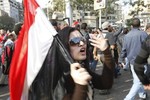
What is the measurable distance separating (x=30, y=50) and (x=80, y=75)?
474mm

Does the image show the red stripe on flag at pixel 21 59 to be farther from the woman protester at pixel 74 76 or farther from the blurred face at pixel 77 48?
the blurred face at pixel 77 48

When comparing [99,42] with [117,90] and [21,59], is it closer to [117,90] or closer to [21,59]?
[21,59]

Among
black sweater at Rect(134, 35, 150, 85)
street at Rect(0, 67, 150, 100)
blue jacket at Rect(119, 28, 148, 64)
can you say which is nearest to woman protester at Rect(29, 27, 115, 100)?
black sweater at Rect(134, 35, 150, 85)

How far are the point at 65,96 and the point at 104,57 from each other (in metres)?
0.60

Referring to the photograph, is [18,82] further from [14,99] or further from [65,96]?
[65,96]

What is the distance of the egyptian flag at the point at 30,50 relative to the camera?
8.02 feet

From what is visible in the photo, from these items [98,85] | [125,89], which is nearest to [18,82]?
[98,85]

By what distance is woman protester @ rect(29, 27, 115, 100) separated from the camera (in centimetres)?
228

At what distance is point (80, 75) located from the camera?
87.9 inches

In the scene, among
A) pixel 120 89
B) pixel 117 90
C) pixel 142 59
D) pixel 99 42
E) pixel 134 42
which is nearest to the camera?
pixel 99 42

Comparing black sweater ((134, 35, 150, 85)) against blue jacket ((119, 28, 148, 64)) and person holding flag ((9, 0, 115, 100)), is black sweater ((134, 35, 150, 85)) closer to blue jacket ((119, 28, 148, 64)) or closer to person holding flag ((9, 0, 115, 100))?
person holding flag ((9, 0, 115, 100))

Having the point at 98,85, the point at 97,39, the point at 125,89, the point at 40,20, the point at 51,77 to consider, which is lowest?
the point at 125,89

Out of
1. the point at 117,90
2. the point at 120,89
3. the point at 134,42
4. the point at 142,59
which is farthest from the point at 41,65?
the point at 120,89

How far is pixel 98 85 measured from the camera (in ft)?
9.48
